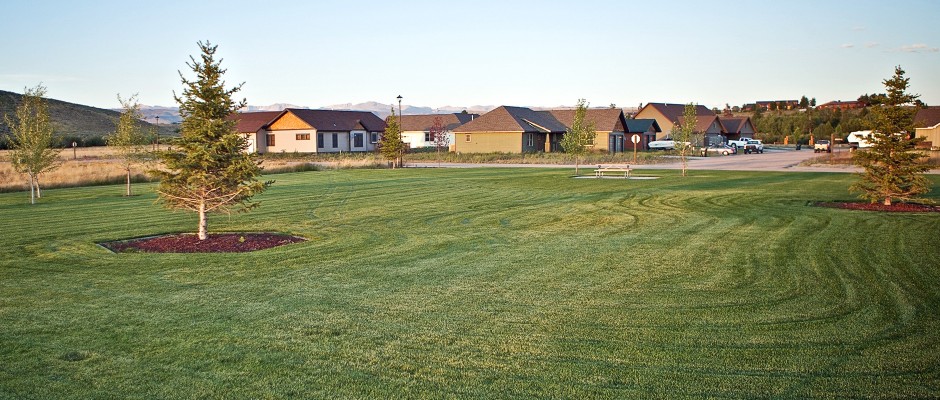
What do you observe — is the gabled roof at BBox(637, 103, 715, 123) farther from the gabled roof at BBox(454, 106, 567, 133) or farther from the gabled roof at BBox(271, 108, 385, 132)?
the gabled roof at BBox(271, 108, 385, 132)

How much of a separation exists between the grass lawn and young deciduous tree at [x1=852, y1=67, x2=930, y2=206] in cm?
297

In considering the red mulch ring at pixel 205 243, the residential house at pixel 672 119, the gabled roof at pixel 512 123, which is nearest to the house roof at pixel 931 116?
the residential house at pixel 672 119

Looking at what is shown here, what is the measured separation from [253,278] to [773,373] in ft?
21.4

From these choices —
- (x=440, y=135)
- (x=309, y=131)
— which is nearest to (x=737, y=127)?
(x=440, y=135)

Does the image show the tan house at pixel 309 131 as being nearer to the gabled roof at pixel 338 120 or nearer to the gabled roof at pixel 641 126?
the gabled roof at pixel 338 120

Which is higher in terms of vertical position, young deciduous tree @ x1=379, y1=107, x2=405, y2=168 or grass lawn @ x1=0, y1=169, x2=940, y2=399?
young deciduous tree @ x1=379, y1=107, x2=405, y2=168

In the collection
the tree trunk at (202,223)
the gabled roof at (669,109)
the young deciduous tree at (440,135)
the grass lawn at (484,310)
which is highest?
the gabled roof at (669,109)

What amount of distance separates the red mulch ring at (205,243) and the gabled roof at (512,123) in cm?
5008

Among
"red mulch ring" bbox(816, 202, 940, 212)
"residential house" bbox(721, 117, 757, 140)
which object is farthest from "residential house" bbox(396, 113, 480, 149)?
"red mulch ring" bbox(816, 202, 940, 212)

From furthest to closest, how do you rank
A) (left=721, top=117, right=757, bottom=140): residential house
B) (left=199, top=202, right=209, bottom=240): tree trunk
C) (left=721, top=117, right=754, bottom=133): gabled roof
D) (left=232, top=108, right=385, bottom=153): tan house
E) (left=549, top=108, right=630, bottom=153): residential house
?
(left=721, top=117, right=754, bottom=133): gabled roof → (left=721, top=117, right=757, bottom=140): residential house → (left=549, top=108, right=630, bottom=153): residential house → (left=232, top=108, right=385, bottom=153): tan house → (left=199, top=202, right=209, bottom=240): tree trunk

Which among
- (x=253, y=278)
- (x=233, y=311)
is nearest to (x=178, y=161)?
(x=253, y=278)

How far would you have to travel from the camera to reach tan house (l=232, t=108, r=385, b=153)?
6500 cm

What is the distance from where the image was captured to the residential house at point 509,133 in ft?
206

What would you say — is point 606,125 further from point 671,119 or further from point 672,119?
point 672,119
